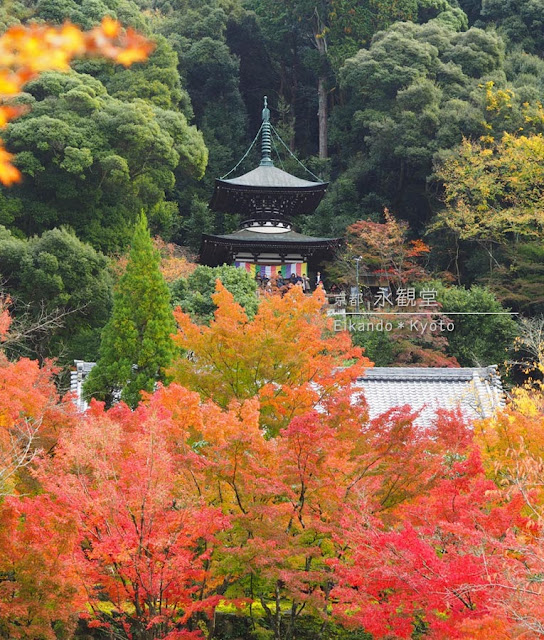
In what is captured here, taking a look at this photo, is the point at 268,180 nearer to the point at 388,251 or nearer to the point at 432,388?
the point at 388,251

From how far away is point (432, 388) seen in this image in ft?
56.5

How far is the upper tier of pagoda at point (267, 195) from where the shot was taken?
29.3m

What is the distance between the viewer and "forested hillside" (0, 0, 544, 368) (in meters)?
27.4

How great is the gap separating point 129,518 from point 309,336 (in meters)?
4.47

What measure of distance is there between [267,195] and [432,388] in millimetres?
14053

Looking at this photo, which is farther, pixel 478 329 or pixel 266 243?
pixel 266 243

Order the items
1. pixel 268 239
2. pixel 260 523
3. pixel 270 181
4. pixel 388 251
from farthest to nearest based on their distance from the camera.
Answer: pixel 270 181, pixel 388 251, pixel 268 239, pixel 260 523

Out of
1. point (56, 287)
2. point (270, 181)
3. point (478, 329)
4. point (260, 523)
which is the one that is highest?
point (270, 181)

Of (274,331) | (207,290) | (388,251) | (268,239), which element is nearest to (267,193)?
(268,239)

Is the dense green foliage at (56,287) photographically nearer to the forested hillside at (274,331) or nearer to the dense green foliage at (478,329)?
the forested hillside at (274,331)

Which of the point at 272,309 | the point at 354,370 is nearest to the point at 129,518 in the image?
the point at 354,370

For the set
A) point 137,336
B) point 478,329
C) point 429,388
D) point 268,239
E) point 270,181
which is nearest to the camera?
point 137,336

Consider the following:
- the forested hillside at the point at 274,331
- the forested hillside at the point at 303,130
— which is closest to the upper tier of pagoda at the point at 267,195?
the forested hillside at the point at 274,331

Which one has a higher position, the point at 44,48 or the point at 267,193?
the point at 267,193
